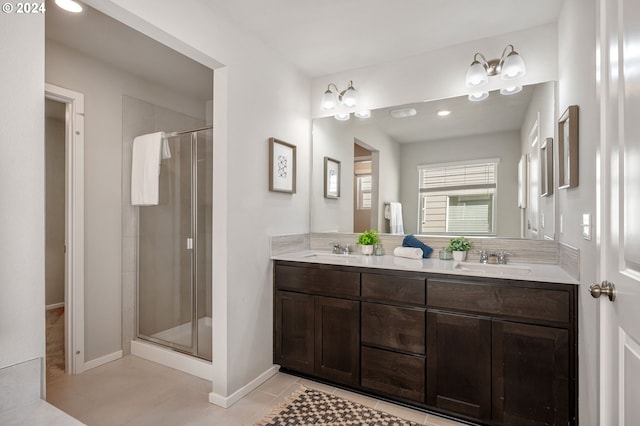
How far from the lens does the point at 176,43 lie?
5.96ft

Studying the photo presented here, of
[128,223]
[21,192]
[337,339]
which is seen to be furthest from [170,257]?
[21,192]

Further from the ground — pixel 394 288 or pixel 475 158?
pixel 475 158

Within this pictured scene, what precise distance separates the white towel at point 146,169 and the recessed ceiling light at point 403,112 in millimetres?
1988

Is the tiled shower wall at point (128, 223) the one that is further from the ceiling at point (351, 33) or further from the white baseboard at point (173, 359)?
the ceiling at point (351, 33)

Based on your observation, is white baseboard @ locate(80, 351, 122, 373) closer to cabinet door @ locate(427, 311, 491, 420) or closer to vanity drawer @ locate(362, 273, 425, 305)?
vanity drawer @ locate(362, 273, 425, 305)

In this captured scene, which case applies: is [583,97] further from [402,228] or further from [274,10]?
[274,10]

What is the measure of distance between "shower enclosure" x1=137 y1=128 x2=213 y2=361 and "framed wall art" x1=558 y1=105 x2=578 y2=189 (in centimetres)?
233

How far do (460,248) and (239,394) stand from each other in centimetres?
187

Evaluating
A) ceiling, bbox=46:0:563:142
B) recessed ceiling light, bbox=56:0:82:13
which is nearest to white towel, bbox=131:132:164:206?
ceiling, bbox=46:0:563:142

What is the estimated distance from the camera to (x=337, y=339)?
2.24 m

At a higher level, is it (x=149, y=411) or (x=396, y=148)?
(x=396, y=148)

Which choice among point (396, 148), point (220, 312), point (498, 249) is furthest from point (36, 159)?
point (498, 249)

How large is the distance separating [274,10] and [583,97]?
180 centimetres

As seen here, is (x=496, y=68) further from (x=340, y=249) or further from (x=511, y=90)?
(x=340, y=249)
